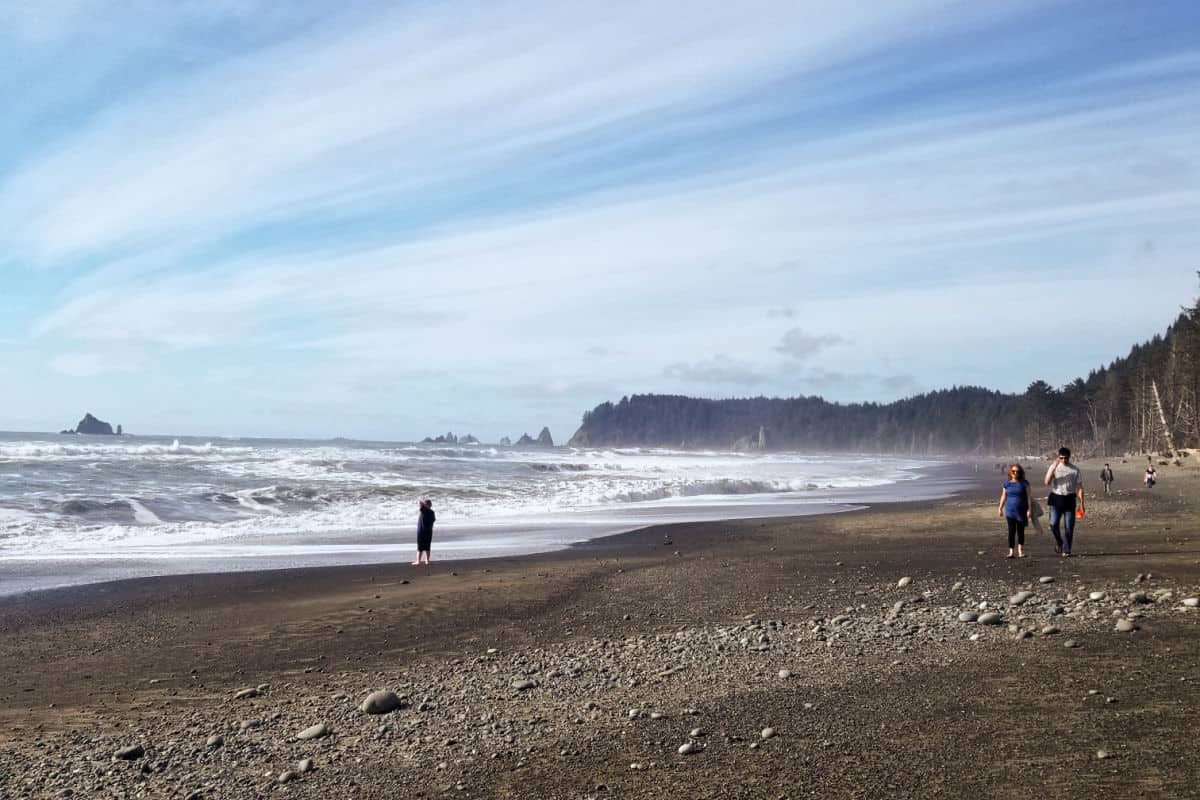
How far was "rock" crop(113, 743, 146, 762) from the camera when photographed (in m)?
6.48

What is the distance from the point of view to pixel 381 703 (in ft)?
24.2

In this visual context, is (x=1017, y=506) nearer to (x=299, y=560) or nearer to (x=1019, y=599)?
(x=1019, y=599)

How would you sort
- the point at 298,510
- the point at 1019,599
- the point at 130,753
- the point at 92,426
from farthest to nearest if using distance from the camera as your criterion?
1. the point at 92,426
2. the point at 298,510
3. the point at 1019,599
4. the point at 130,753

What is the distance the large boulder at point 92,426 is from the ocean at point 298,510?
138199 millimetres

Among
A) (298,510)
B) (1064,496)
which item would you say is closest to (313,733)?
(1064,496)

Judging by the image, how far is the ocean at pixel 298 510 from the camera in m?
18.5

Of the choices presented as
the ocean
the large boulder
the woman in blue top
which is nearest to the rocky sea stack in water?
the large boulder

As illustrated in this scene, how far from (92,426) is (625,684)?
186 meters

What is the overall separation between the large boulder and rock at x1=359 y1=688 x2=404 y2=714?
184 meters

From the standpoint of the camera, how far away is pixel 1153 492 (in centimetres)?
3225

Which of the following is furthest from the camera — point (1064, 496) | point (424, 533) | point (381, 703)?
point (424, 533)

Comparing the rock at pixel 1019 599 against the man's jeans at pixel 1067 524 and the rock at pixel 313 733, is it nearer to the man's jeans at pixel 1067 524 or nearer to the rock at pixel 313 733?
the man's jeans at pixel 1067 524

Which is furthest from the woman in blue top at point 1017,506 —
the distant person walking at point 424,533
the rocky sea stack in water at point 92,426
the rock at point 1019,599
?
the rocky sea stack in water at point 92,426

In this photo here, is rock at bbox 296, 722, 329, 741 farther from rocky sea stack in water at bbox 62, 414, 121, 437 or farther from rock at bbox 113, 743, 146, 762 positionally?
rocky sea stack in water at bbox 62, 414, 121, 437
